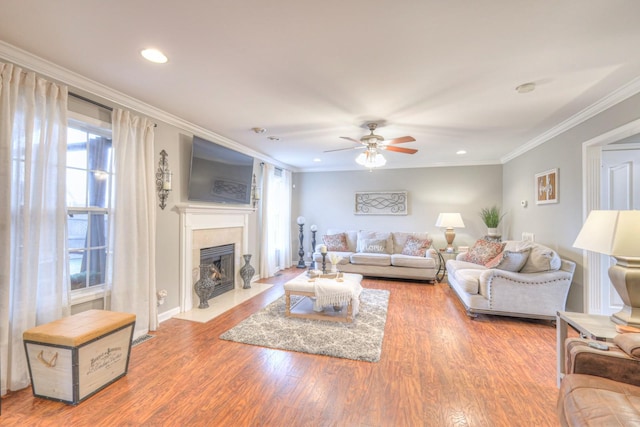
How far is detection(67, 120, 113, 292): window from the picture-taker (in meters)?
2.45

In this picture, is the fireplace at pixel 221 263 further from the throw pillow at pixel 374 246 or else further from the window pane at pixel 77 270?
the throw pillow at pixel 374 246

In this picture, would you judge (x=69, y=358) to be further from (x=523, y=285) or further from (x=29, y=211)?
(x=523, y=285)

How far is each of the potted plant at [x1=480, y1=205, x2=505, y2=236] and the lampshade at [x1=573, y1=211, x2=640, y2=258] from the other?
12.6ft

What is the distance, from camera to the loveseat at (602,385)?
1.14 m

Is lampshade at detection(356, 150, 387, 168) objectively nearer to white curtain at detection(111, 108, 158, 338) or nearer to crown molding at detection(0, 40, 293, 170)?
crown molding at detection(0, 40, 293, 170)

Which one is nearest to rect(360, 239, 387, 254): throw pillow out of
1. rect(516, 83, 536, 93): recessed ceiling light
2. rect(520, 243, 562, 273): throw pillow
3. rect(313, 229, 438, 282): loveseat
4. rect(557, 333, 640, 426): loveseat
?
rect(313, 229, 438, 282): loveseat

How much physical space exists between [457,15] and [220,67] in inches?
65.7

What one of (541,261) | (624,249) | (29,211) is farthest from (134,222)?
(541,261)

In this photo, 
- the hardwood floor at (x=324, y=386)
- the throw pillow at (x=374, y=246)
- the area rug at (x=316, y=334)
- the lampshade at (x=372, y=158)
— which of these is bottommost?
the hardwood floor at (x=324, y=386)

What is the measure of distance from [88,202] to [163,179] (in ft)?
2.53

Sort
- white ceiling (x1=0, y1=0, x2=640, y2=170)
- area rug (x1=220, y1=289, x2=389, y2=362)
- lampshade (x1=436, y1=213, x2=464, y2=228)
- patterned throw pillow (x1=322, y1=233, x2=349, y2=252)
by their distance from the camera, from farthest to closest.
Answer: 1. patterned throw pillow (x1=322, y1=233, x2=349, y2=252)
2. lampshade (x1=436, y1=213, x2=464, y2=228)
3. area rug (x1=220, y1=289, x2=389, y2=362)
4. white ceiling (x1=0, y1=0, x2=640, y2=170)

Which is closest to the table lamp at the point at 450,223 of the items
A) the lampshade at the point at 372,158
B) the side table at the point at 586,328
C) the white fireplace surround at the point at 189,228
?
the lampshade at the point at 372,158

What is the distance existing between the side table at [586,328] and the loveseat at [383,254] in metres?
3.01

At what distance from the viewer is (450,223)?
5387 mm
